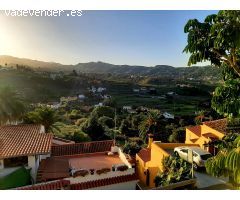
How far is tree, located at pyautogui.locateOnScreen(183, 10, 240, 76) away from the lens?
11.1ft

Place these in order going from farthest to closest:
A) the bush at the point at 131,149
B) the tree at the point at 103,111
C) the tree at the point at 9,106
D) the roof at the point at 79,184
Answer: the tree at the point at 103,111 → the bush at the point at 131,149 → the tree at the point at 9,106 → the roof at the point at 79,184

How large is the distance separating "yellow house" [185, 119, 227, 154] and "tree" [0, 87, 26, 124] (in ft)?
25.9

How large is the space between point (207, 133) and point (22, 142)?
558cm

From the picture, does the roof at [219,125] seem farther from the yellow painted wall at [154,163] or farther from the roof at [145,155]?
the roof at [145,155]

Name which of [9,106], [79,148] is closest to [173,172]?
[79,148]

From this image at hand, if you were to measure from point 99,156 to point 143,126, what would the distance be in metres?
12.7

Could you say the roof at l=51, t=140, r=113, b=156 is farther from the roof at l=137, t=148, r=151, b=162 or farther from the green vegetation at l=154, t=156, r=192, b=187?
the green vegetation at l=154, t=156, r=192, b=187

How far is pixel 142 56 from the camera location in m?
8.09

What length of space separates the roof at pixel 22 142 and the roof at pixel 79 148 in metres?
1.19

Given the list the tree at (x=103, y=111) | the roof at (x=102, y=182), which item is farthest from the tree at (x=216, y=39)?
the tree at (x=103, y=111)

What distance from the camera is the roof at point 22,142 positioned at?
298 inches

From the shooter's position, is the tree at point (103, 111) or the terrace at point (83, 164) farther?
the tree at point (103, 111)
